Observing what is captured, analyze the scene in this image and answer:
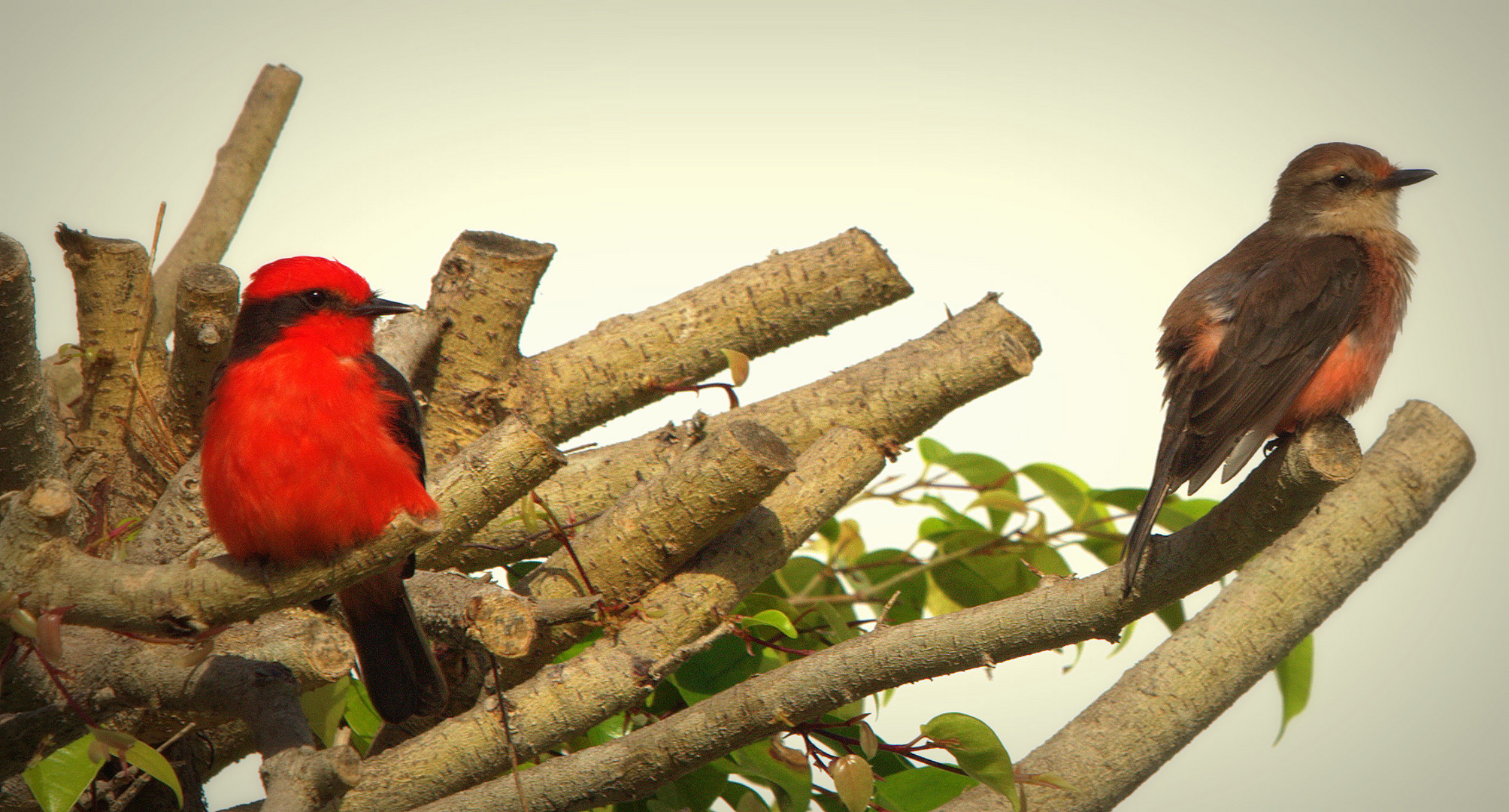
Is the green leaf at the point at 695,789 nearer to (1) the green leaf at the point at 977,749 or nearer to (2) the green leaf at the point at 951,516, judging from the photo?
(1) the green leaf at the point at 977,749

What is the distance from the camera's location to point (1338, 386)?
3.08 m

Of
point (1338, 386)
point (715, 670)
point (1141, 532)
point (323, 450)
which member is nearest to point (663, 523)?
point (715, 670)

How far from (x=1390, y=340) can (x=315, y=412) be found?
2928mm

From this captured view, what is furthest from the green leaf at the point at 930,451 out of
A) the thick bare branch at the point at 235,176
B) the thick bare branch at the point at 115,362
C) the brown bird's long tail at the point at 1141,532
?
the thick bare branch at the point at 235,176

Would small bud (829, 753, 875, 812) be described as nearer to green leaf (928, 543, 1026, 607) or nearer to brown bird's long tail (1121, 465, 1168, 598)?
brown bird's long tail (1121, 465, 1168, 598)

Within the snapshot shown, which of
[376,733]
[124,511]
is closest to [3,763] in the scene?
[376,733]

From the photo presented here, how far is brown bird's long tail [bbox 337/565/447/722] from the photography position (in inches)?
109

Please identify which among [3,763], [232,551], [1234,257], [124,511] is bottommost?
[3,763]

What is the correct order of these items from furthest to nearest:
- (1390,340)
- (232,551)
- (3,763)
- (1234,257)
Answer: (1234,257), (1390,340), (232,551), (3,763)

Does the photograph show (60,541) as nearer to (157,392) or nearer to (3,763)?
(3,763)

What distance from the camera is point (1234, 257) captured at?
357cm

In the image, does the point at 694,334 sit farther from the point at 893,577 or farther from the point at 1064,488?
the point at 1064,488

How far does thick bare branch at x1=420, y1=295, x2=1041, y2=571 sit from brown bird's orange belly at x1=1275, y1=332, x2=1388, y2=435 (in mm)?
793

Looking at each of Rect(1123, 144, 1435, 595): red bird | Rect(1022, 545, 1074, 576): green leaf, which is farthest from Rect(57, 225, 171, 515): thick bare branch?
Rect(1123, 144, 1435, 595): red bird
